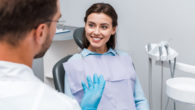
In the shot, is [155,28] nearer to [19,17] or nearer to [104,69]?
[104,69]

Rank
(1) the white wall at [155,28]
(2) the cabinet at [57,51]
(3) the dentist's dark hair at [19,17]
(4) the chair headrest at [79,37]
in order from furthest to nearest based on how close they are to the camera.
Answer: (2) the cabinet at [57,51] < (1) the white wall at [155,28] < (4) the chair headrest at [79,37] < (3) the dentist's dark hair at [19,17]

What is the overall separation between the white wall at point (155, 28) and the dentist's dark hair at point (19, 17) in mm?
1287

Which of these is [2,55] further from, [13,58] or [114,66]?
[114,66]

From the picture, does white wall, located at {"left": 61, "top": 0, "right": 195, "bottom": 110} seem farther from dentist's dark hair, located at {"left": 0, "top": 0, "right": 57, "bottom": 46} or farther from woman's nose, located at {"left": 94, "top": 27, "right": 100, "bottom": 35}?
dentist's dark hair, located at {"left": 0, "top": 0, "right": 57, "bottom": 46}

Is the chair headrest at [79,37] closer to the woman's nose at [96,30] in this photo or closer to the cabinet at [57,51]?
the woman's nose at [96,30]

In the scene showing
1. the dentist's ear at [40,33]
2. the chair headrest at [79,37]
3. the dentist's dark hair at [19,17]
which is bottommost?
the chair headrest at [79,37]

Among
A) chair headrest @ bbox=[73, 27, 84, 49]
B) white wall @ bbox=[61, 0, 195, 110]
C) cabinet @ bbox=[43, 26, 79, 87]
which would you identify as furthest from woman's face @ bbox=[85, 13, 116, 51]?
cabinet @ bbox=[43, 26, 79, 87]

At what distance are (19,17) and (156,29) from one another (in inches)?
55.2

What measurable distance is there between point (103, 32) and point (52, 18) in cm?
65

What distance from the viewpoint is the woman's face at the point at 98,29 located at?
1.31 metres

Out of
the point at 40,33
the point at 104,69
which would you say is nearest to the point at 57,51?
the point at 104,69

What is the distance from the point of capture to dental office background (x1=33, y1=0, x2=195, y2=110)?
173cm

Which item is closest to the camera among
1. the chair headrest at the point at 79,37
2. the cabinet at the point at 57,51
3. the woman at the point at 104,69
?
the woman at the point at 104,69

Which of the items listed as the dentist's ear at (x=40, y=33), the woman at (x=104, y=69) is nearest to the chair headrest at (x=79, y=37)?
the woman at (x=104, y=69)
